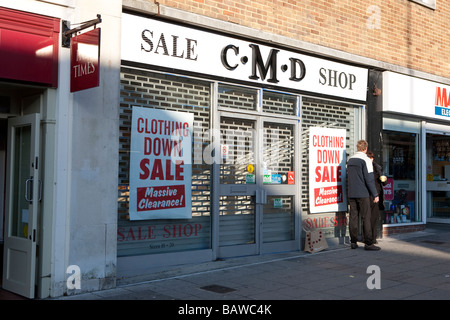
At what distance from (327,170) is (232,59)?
10.2ft

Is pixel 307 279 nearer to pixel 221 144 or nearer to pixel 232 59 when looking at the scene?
pixel 221 144

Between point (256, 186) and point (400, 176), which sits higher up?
point (400, 176)

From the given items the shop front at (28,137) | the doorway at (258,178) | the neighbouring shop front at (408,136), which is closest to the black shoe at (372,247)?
the doorway at (258,178)

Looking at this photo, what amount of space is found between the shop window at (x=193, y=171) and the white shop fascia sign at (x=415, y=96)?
459cm

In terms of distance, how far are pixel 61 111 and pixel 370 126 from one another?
22.1 feet

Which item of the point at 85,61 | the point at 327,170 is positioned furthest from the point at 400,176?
the point at 85,61

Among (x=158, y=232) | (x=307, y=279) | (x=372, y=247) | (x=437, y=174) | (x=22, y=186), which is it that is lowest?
(x=307, y=279)

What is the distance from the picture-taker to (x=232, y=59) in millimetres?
8469

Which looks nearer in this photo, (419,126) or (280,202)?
(280,202)

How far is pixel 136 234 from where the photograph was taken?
7418 mm
